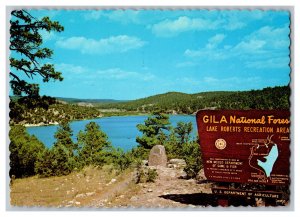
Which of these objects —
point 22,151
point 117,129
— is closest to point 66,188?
point 22,151

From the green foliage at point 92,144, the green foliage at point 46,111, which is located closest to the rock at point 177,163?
the green foliage at point 92,144

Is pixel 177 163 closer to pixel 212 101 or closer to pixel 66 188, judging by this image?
pixel 212 101

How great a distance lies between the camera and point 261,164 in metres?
10.1

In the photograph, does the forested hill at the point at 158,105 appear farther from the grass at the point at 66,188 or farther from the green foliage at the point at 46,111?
the grass at the point at 66,188

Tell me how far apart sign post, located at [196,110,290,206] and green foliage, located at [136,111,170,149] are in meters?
0.73

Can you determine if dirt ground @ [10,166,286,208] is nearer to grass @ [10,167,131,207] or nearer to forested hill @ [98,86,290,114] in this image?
grass @ [10,167,131,207]

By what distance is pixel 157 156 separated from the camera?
423 inches

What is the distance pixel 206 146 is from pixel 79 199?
2318mm

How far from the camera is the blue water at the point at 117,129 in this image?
1057cm

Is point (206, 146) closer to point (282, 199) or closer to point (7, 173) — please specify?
point (282, 199)

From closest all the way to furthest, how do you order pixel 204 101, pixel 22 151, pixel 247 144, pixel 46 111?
pixel 247 144 → pixel 204 101 → pixel 22 151 → pixel 46 111

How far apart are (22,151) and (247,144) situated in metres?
3.75

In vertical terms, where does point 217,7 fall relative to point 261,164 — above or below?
above
